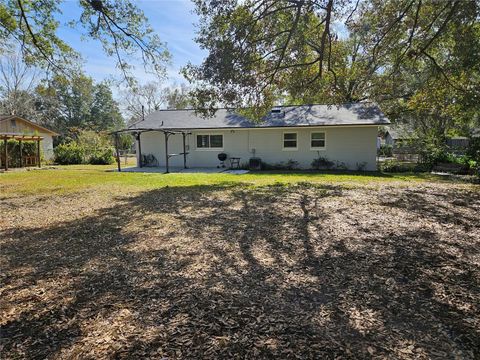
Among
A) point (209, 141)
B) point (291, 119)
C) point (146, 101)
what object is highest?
point (146, 101)

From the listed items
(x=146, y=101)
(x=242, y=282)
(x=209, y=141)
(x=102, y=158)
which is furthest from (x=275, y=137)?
(x=146, y=101)

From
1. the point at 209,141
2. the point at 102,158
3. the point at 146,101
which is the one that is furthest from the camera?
the point at 146,101

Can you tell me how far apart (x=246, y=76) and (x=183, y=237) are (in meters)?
5.61

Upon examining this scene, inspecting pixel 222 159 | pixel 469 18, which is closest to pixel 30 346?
pixel 469 18

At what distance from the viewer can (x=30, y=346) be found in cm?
233

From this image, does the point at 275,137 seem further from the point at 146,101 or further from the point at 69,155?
the point at 146,101

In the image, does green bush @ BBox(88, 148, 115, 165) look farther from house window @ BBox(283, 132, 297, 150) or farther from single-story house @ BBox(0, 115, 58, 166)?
house window @ BBox(283, 132, 297, 150)

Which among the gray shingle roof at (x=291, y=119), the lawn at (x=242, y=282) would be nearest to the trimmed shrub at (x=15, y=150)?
the gray shingle roof at (x=291, y=119)

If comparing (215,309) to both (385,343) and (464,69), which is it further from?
(464,69)

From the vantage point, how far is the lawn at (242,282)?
235 centimetres

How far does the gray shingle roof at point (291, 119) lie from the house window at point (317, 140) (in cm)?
77

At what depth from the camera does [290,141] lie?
1702 cm

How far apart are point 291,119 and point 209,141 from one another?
494cm

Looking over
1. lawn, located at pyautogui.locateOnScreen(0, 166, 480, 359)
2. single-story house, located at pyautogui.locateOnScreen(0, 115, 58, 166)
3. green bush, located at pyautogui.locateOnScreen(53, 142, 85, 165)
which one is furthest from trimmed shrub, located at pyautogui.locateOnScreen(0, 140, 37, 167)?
lawn, located at pyautogui.locateOnScreen(0, 166, 480, 359)
